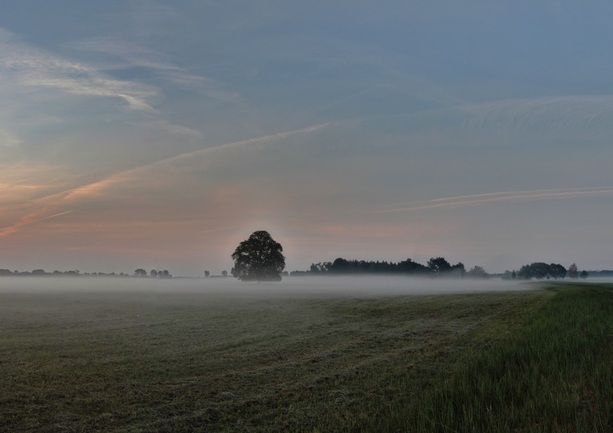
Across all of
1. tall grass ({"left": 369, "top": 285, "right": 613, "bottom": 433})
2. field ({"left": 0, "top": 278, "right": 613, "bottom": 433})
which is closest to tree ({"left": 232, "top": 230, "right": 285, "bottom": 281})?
field ({"left": 0, "top": 278, "right": 613, "bottom": 433})

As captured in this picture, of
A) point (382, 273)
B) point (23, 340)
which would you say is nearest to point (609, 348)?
point (23, 340)

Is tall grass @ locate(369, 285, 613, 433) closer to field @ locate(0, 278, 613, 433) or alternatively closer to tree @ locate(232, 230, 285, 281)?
field @ locate(0, 278, 613, 433)

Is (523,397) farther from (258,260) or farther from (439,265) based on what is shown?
(439,265)

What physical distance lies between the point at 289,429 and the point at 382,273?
190 meters

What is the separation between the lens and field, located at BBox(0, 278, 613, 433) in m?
8.98

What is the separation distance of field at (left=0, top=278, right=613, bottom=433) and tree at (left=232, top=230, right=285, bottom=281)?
7478 centimetres

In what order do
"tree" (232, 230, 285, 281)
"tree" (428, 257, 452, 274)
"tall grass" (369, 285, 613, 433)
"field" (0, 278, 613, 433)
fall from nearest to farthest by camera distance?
1. "tall grass" (369, 285, 613, 433)
2. "field" (0, 278, 613, 433)
3. "tree" (232, 230, 285, 281)
4. "tree" (428, 257, 452, 274)

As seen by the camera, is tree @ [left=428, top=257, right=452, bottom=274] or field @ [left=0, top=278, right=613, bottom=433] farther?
tree @ [left=428, top=257, right=452, bottom=274]

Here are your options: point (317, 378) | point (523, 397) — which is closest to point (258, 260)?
point (317, 378)

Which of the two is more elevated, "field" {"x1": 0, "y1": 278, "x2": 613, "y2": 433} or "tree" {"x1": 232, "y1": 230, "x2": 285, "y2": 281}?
"tree" {"x1": 232, "y1": 230, "x2": 285, "y2": 281}

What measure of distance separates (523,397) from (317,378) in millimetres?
7440

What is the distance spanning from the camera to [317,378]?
1509 centimetres

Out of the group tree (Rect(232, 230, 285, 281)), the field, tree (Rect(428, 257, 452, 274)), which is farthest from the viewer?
tree (Rect(428, 257, 452, 274))

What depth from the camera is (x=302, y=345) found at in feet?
71.0
